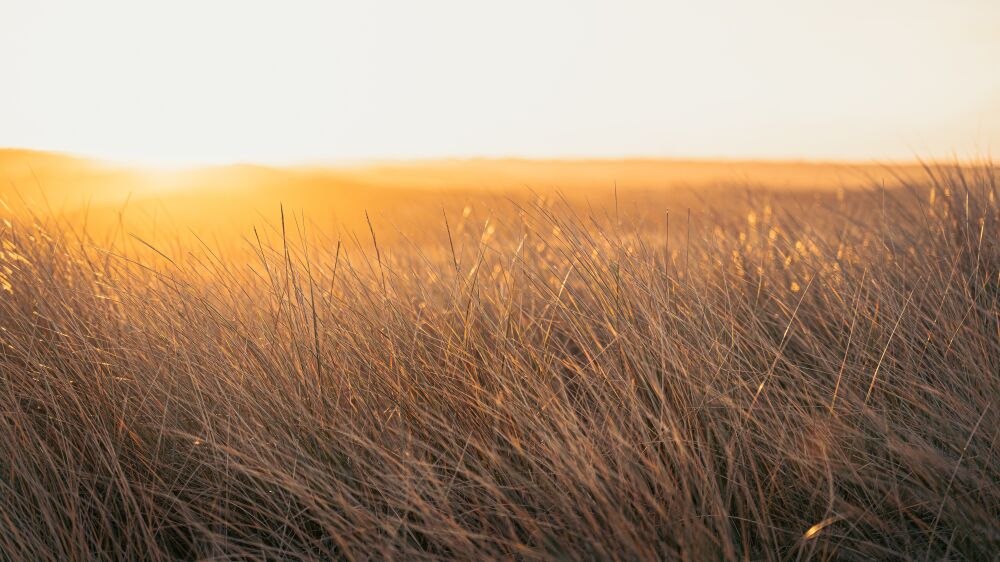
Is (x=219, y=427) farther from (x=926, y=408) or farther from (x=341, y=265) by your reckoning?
(x=926, y=408)

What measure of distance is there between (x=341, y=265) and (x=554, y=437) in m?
0.96

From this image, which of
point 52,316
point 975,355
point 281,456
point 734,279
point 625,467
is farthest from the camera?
point 734,279

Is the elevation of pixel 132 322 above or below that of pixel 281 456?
above

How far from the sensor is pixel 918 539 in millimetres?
1227

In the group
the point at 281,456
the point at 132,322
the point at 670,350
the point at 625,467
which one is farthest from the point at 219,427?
the point at 670,350

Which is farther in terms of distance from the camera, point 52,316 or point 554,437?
point 52,316

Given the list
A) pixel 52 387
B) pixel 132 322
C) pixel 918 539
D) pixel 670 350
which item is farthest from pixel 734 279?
pixel 52 387

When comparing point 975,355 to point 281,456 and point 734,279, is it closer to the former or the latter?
point 734,279

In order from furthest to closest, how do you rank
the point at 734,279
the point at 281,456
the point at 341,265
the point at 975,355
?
the point at 734,279
the point at 341,265
the point at 975,355
the point at 281,456

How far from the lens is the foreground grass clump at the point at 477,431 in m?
1.20

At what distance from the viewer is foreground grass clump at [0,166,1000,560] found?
1.20 meters

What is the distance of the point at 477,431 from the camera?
1437mm

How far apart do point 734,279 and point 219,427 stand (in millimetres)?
1548

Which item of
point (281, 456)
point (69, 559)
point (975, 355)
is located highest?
point (975, 355)
